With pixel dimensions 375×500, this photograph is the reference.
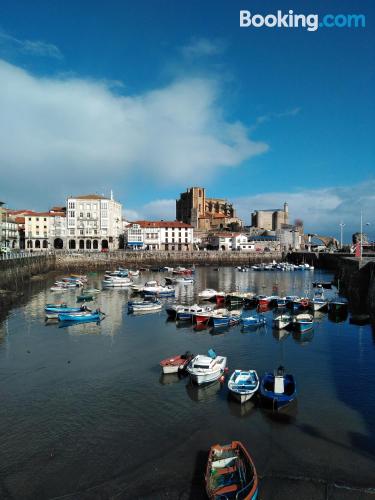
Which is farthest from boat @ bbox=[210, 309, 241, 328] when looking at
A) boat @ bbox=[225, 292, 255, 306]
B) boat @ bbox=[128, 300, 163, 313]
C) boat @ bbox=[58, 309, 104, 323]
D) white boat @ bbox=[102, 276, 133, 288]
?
white boat @ bbox=[102, 276, 133, 288]

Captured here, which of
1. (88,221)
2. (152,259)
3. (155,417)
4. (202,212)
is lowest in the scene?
(155,417)

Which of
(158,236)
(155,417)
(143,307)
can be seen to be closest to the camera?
(155,417)

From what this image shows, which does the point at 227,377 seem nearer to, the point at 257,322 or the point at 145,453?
the point at 145,453

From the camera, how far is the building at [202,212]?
561 ft

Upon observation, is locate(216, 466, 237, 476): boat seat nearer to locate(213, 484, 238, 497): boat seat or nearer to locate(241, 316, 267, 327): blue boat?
locate(213, 484, 238, 497): boat seat

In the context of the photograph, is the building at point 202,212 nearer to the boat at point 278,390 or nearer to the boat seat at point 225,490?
the boat at point 278,390

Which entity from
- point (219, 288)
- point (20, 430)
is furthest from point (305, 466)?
point (219, 288)

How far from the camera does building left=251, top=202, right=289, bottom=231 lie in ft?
610

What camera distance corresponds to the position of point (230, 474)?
1372cm

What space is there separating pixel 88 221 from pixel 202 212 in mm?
69152

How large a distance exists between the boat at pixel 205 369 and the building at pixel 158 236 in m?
110

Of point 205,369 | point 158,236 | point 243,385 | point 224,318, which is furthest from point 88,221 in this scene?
point 243,385

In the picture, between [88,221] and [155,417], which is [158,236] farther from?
[155,417]

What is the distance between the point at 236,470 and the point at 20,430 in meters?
9.86
